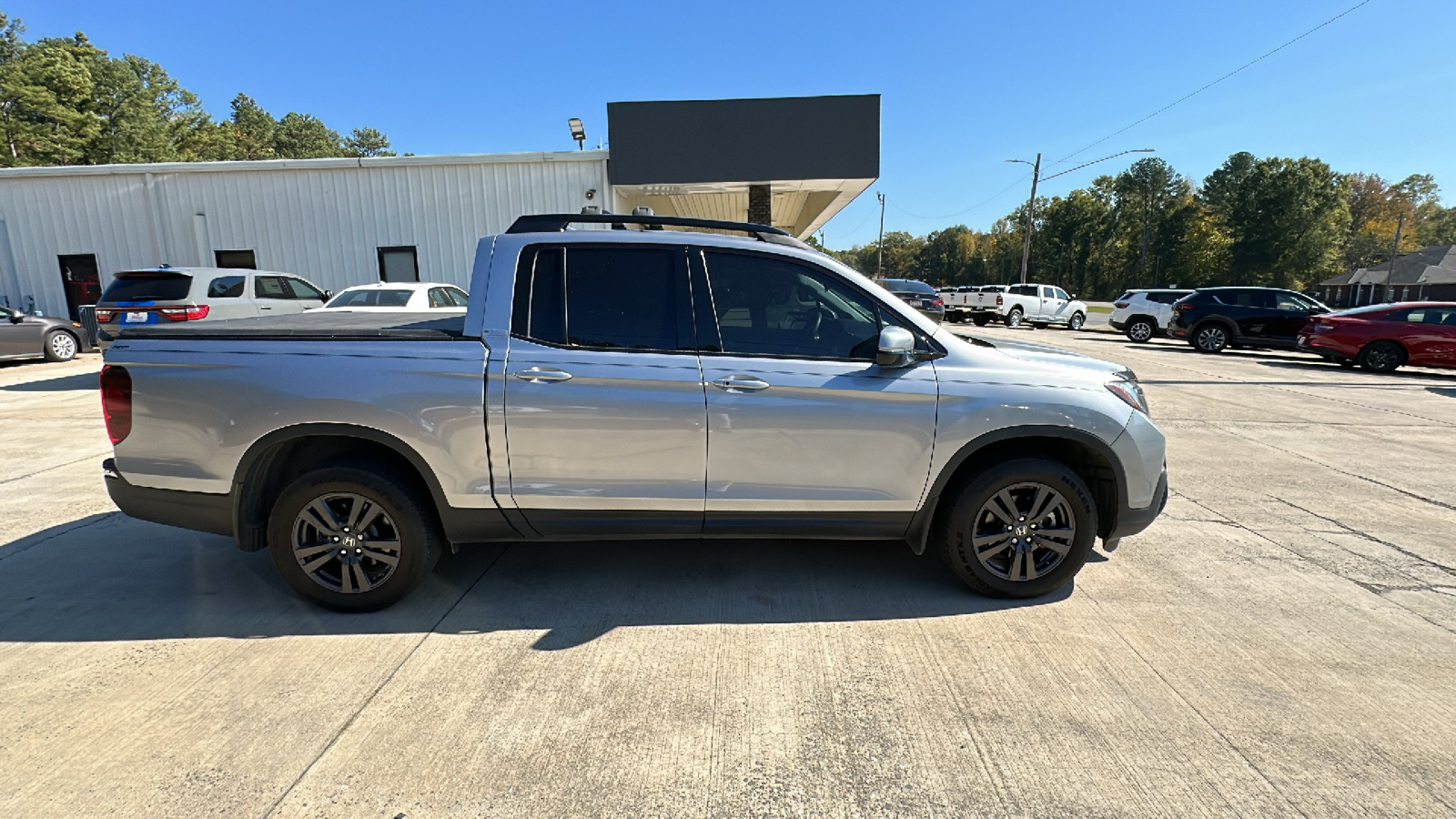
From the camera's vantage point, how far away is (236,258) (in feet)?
51.0

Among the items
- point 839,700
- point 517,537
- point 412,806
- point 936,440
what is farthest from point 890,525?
point 412,806

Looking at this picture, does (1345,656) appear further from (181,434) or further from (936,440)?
(181,434)

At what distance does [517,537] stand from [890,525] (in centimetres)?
188

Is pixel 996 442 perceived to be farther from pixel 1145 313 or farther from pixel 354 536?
pixel 1145 313

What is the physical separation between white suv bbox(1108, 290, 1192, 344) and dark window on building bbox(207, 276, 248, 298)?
2286cm

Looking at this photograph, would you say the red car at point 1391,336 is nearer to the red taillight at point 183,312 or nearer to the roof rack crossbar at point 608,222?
the roof rack crossbar at point 608,222

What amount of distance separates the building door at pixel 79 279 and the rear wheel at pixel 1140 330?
2903 cm

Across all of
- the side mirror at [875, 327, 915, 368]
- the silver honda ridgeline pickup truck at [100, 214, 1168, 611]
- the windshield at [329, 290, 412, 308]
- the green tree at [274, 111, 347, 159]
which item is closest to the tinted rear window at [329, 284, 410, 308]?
the windshield at [329, 290, 412, 308]

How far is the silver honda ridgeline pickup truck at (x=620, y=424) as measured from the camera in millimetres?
3043

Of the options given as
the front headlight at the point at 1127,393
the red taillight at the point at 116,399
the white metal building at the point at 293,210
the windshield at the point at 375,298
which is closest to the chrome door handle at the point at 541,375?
the red taillight at the point at 116,399

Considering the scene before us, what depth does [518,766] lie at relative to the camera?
2.24 metres

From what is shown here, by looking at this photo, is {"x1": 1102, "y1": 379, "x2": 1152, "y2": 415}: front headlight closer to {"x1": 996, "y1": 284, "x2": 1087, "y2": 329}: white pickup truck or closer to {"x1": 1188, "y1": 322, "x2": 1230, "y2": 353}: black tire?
{"x1": 1188, "y1": 322, "x2": 1230, "y2": 353}: black tire

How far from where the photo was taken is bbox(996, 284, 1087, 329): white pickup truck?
2612 centimetres

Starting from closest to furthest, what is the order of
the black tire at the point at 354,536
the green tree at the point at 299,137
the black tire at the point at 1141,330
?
the black tire at the point at 354,536 → the black tire at the point at 1141,330 → the green tree at the point at 299,137
